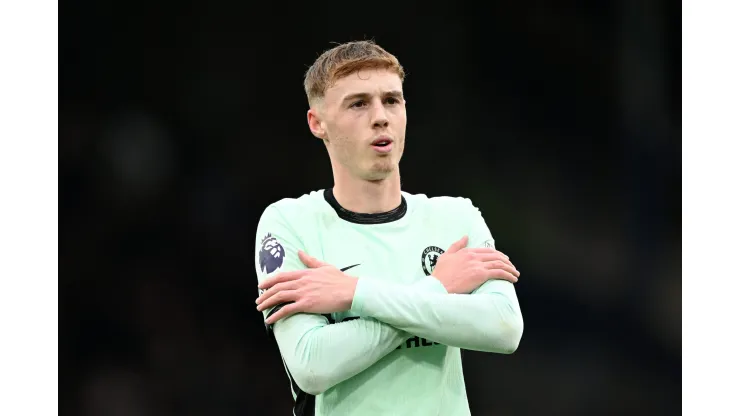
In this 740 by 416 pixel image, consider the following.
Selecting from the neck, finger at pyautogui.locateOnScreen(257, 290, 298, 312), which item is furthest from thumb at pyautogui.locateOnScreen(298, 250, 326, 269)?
the neck

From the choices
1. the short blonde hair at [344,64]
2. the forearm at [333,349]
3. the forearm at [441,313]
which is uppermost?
the short blonde hair at [344,64]

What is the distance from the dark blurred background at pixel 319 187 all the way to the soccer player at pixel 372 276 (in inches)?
49.8

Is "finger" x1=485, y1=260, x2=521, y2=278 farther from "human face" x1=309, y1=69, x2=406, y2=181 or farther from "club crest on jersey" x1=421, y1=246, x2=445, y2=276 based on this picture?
"human face" x1=309, y1=69, x2=406, y2=181

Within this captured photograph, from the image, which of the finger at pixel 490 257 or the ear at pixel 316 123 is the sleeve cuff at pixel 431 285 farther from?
the ear at pixel 316 123

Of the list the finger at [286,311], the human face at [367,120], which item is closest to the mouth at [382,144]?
the human face at [367,120]

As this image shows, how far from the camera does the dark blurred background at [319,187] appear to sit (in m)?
3.66

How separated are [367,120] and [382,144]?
0.29 feet

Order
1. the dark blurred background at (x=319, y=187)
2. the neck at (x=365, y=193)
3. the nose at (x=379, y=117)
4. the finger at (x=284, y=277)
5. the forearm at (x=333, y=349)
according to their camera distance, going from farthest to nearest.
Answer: the dark blurred background at (x=319, y=187)
the neck at (x=365, y=193)
the nose at (x=379, y=117)
the finger at (x=284, y=277)
the forearm at (x=333, y=349)

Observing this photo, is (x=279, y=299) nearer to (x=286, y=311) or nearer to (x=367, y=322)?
(x=286, y=311)

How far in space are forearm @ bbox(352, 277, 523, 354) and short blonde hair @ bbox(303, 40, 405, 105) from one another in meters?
0.66
